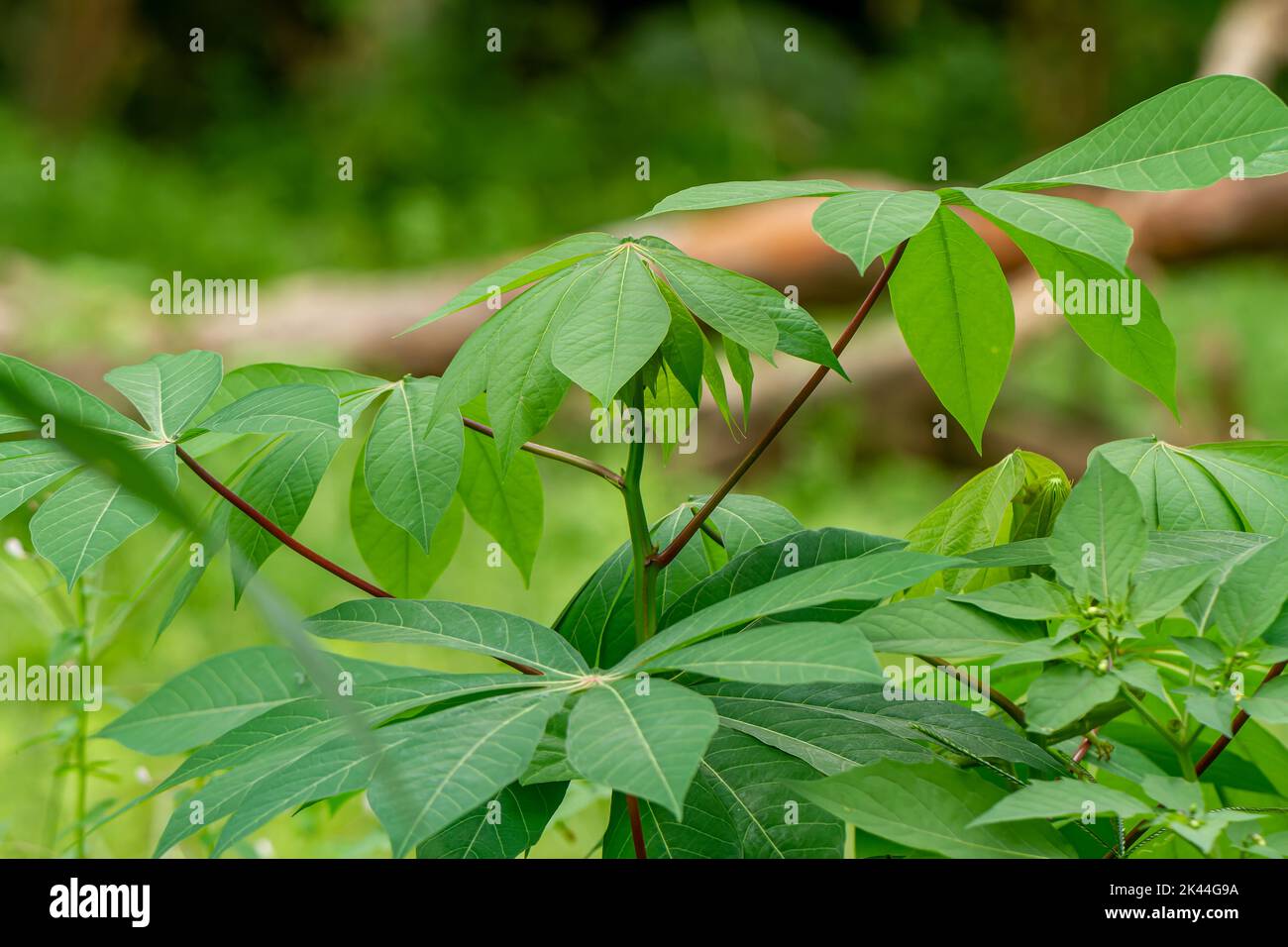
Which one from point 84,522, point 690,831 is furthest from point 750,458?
point 84,522

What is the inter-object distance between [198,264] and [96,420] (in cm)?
369

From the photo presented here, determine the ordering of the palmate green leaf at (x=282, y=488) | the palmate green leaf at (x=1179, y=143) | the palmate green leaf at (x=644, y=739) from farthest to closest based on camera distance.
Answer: the palmate green leaf at (x=282, y=488) → the palmate green leaf at (x=1179, y=143) → the palmate green leaf at (x=644, y=739)

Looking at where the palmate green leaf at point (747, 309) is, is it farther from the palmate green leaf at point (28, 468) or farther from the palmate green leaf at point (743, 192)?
the palmate green leaf at point (28, 468)

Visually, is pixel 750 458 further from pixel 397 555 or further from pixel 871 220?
pixel 397 555

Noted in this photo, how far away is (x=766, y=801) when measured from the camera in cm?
42

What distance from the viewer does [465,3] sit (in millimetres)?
5785

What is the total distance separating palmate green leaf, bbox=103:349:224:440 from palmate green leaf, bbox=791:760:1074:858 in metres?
0.29

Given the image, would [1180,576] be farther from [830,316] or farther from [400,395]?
[830,316]

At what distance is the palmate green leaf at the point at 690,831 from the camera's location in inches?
16.4

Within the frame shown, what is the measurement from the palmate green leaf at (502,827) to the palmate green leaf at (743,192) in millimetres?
223

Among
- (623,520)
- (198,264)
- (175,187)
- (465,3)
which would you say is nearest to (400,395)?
(623,520)

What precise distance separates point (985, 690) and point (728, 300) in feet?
0.58

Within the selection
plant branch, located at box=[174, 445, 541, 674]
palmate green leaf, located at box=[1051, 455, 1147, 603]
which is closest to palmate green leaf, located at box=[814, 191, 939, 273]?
palmate green leaf, located at box=[1051, 455, 1147, 603]

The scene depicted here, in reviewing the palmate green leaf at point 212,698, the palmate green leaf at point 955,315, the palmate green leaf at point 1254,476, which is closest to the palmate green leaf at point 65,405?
the palmate green leaf at point 212,698
